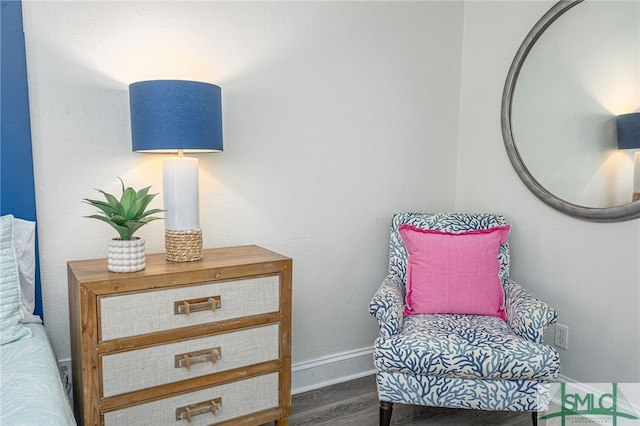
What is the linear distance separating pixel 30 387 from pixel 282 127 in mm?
1430

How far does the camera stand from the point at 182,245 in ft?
5.54

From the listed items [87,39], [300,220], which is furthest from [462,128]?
[87,39]

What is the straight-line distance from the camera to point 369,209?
2445 mm

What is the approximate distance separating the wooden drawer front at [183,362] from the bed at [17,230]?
19 cm

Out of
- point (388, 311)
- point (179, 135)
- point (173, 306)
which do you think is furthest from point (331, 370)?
point (179, 135)

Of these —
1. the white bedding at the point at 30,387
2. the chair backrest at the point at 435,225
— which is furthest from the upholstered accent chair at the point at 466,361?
the white bedding at the point at 30,387

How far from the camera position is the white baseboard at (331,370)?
7.46ft

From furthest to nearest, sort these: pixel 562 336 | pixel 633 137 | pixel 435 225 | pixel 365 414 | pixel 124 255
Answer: pixel 435 225 → pixel 562 336 → pixel 365 414 → pixel 633 137 → pixel 124 255

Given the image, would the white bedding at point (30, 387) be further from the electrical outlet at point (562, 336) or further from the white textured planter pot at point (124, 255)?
the electrical outlet at point (562, 336)

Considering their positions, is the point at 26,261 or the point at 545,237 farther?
the point at 545,237

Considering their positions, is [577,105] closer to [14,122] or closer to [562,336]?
[562,336]

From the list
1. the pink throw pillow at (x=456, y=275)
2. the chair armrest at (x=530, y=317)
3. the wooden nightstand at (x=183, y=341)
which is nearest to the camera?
the wooden nightstand at (x=183, y=341)

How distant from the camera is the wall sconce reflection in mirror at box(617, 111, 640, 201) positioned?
6.21 ft

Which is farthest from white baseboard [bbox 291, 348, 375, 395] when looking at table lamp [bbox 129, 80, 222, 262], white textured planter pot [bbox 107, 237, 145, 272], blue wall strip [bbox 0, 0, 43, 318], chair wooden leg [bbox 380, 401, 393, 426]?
blue wall strip [bbox 0, 0, 43, 318]
